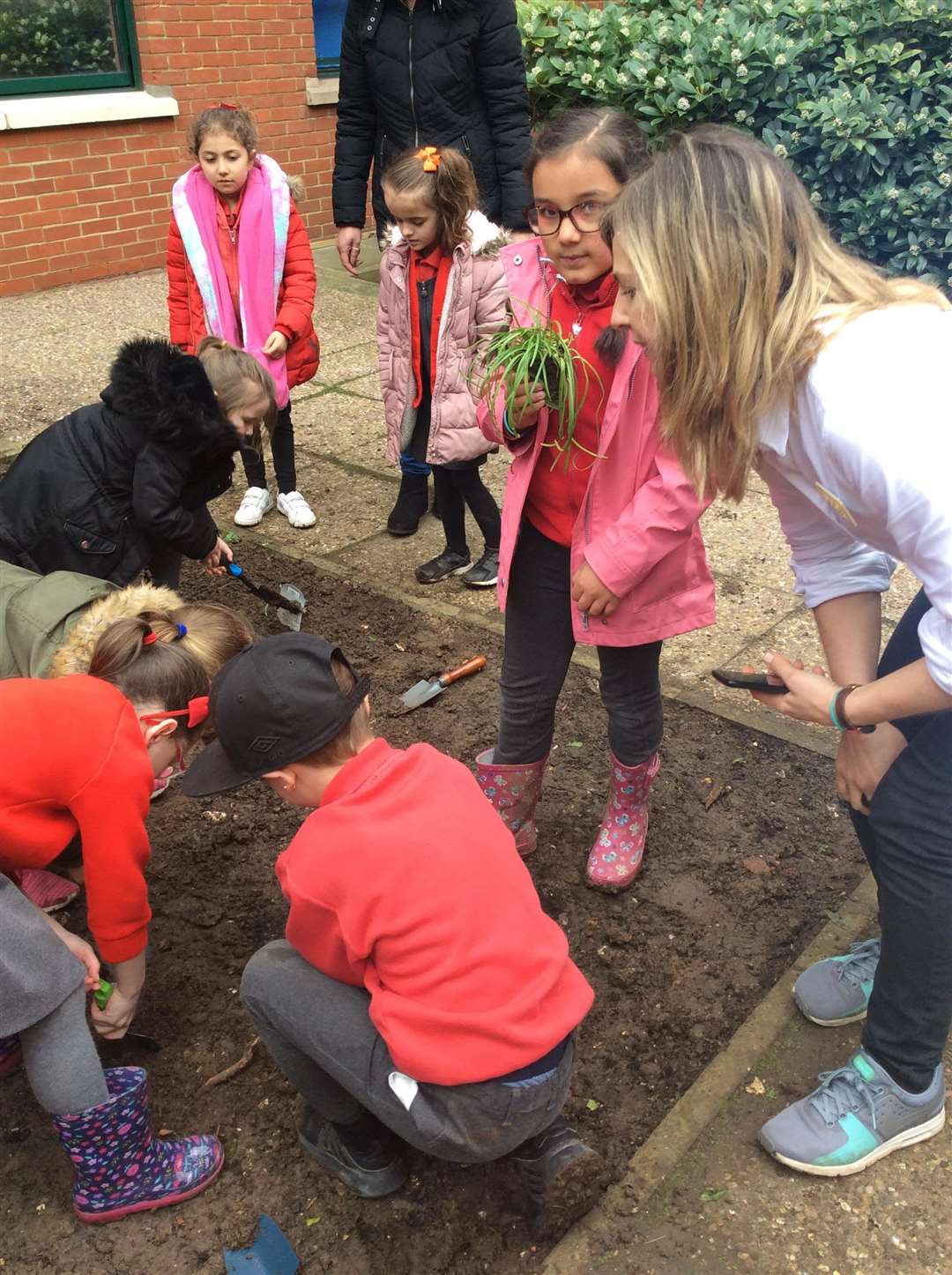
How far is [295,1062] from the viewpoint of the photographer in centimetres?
206

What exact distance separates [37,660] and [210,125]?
2.82 metres

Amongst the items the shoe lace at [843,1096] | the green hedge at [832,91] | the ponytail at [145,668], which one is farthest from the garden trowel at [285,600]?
the green hedge at [832,91]

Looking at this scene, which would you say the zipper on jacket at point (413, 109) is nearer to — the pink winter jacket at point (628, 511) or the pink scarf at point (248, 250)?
the pink scarf at point (248, 250)

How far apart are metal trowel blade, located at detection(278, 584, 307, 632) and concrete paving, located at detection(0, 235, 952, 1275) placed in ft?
1.01

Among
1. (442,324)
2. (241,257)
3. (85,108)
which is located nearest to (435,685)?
(442,324)

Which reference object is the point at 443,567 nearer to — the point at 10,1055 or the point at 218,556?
the point at 218,556

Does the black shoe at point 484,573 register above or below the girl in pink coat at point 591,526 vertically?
below

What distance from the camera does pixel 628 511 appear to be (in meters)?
2.48

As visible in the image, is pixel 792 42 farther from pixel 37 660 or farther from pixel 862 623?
pixel 37 660

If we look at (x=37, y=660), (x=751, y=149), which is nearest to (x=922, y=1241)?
(x=751, y=149)

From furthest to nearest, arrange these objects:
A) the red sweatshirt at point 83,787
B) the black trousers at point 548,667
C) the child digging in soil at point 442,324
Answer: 1. the child digging in soil at point 442,324
2. the black trousers at point 548,667
3. the red sweatshirt at point 83,787

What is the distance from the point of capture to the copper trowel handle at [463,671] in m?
3.75

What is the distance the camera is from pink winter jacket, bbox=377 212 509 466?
159 inches

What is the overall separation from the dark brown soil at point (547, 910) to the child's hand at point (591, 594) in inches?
31.9
